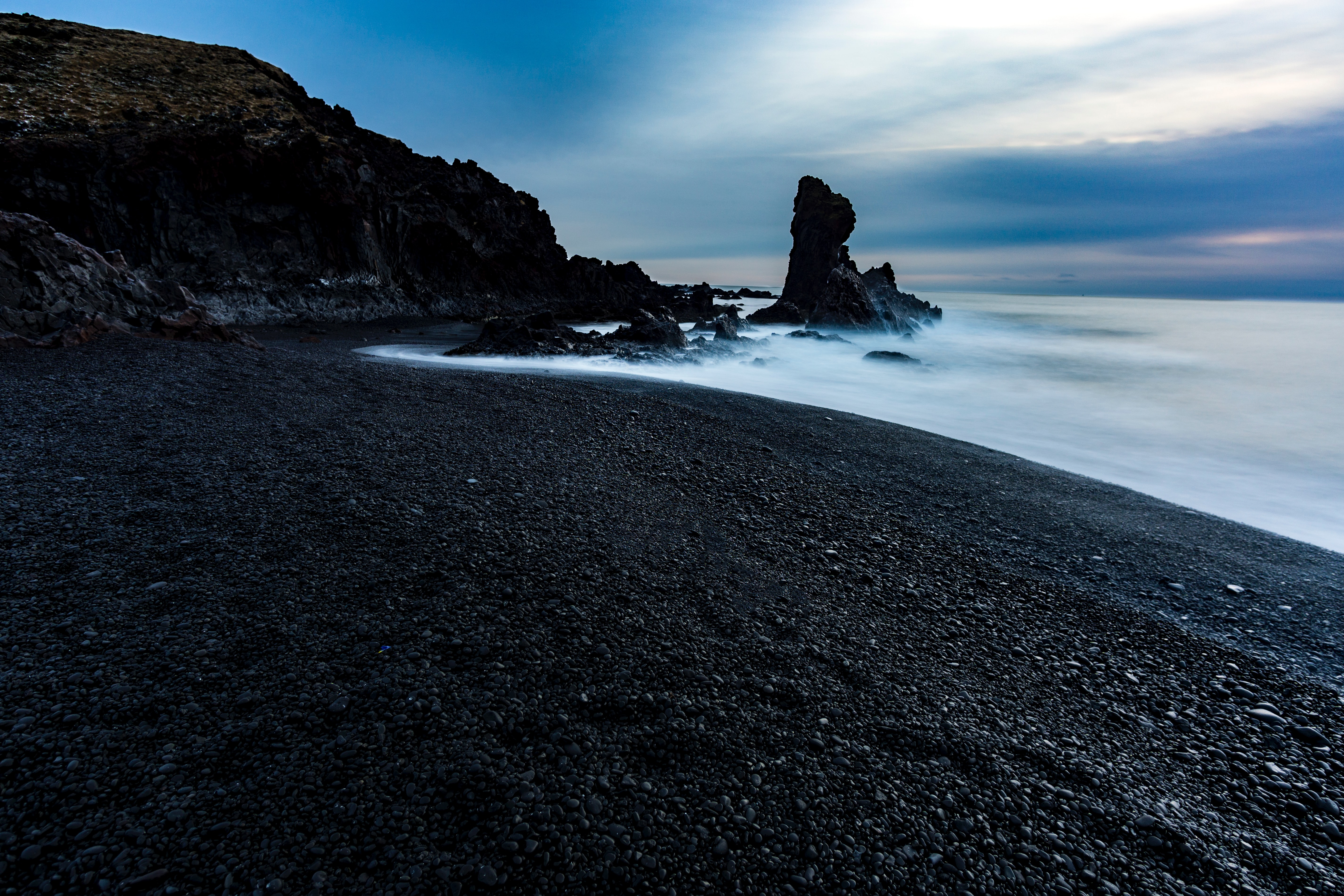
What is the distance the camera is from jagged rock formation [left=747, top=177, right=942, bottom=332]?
112 ft

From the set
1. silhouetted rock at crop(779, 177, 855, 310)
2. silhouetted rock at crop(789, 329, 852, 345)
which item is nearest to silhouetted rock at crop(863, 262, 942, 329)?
silhouetted rock at crop(779, 177, 855, 310)

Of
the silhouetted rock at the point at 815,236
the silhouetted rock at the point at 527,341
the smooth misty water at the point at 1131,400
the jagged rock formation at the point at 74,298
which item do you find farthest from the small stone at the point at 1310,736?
the silhouetted rock at the point at 815,236

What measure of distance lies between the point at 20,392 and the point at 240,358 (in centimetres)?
267

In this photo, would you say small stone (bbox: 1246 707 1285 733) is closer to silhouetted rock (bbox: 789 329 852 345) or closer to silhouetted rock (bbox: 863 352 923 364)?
silhouetted rock (bbox: 863 352 923 364)

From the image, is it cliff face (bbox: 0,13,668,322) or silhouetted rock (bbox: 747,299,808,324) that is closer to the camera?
cliff face (bbox: 0,13,668,322)

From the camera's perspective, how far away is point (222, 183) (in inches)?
857

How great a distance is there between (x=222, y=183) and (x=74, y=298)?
16.8 meters

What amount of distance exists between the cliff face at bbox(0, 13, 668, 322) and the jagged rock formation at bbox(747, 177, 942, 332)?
2090cm

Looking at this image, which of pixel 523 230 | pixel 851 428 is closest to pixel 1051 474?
pixel 851 428

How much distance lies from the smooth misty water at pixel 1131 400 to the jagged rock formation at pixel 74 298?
5.42m

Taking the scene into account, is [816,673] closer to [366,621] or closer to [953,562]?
[953,562]

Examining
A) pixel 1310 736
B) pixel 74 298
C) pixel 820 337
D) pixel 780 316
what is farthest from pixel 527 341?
pixel 780 316

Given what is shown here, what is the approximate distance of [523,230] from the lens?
39.7m

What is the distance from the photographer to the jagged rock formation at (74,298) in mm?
8195
